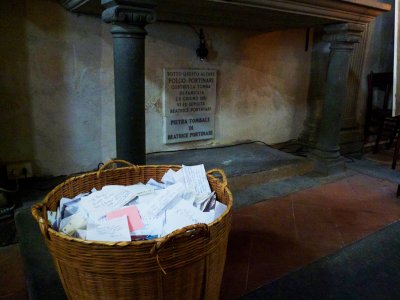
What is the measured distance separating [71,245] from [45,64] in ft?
5.95

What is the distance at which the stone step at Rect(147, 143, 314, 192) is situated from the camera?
8.39 ft

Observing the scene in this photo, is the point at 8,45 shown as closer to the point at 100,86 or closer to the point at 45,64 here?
the point at 45,64

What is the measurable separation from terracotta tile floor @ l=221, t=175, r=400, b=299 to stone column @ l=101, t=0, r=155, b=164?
772 millimetres

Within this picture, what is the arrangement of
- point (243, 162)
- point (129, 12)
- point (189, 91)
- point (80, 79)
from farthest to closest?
point (189, 91), point (243, 162), point (80, 79), point (129, 12)

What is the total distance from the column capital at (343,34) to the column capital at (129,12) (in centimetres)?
170

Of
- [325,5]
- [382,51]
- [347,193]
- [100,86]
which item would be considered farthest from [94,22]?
[382,51]

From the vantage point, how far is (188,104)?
292 centimetres

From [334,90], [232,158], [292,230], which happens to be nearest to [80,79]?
[232,158]

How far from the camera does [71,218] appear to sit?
3.12 feet

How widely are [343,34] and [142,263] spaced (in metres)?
2.54

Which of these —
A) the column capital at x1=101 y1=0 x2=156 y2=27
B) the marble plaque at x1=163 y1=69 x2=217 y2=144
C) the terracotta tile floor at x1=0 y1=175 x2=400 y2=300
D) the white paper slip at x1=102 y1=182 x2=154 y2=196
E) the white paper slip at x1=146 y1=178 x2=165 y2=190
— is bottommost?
the terracotta tile floor at x1=0 y1=175 x2=400 y2=300

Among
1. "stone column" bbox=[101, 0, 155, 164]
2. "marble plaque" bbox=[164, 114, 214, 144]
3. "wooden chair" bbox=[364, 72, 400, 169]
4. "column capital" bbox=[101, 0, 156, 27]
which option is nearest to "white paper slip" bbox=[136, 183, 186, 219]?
"stone column" bbox=[101, 0, 155, 164]

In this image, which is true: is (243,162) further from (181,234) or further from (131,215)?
(181,234)

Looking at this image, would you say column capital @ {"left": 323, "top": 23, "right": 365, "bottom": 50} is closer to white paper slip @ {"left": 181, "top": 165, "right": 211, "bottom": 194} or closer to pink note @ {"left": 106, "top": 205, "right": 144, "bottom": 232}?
white paper slip @ {"left": 181, "top": 165, "right": 211, "bottom": 194}
